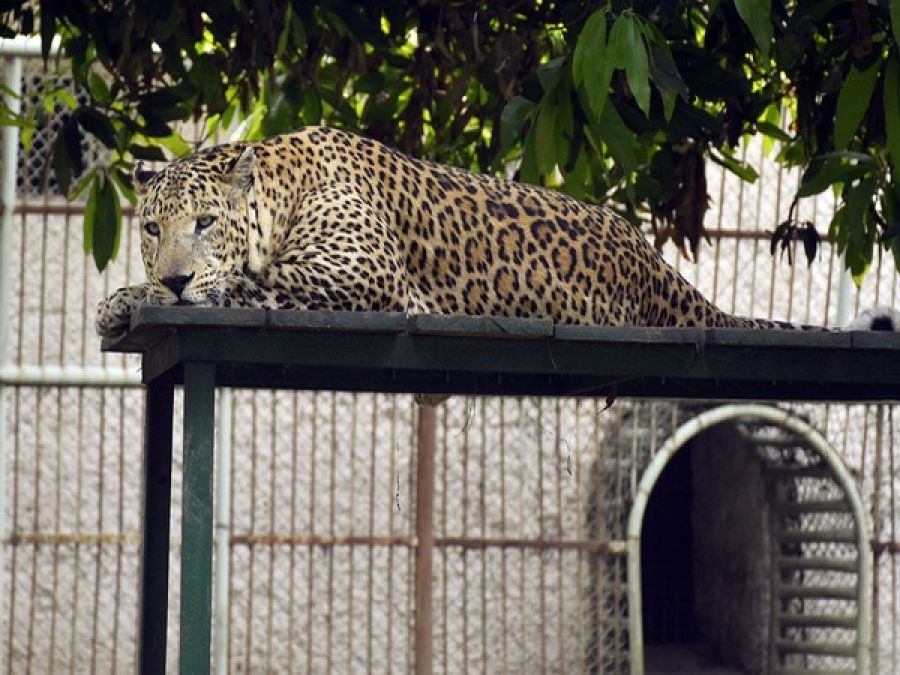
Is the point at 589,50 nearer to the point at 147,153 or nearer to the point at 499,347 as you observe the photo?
the point at 499,347

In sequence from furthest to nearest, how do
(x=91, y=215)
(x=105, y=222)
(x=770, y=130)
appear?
(x=770, y=130)
(x=91, y=215)
(x=105, y=222)

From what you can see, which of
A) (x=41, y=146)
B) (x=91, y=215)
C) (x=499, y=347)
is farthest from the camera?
(x=41, y=146)

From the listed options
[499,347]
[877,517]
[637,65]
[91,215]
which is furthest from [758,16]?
[877,517]

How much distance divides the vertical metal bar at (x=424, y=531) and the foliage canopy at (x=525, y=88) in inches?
69.3

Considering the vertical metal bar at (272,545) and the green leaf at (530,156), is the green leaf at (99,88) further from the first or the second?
the vertical metal bar at (272,545)

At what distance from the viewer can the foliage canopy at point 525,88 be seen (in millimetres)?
5438

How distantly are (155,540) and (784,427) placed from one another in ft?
17.4

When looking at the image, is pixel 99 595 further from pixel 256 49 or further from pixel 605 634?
pixel 256 49

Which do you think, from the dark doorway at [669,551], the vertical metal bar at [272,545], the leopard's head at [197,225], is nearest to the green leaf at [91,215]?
the leopard's head at [197,225]

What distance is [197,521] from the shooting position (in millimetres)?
4234

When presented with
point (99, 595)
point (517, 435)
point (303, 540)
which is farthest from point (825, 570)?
point (99, 595)

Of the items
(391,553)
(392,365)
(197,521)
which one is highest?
(392,365)

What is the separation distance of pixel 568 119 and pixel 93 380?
4.84 meters

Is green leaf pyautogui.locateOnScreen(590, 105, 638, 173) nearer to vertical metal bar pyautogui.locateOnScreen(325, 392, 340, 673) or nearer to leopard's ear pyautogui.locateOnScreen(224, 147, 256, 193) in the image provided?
leopard's ear pyautogui.locateOnScreen(224, 147, 256, 193)
